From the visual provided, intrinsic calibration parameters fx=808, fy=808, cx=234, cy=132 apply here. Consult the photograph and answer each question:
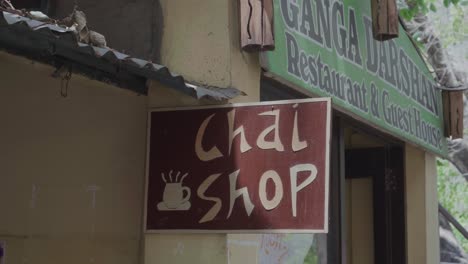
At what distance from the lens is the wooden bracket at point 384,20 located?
5598 mm

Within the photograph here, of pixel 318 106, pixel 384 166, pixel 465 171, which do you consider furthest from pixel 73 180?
pixel 465 171

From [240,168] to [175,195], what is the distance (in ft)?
1.41

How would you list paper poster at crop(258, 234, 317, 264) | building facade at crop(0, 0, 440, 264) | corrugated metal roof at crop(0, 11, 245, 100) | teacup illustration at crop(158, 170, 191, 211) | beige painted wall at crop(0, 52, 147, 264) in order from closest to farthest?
corrugated metal roof at crop(0, 11, 245, 100) → teacup illustration at crop(158, 170, 191, 211) → building facade at crop(0, 0, 440, 264) → beige painted wall at crop(0, 52, 147, 264) → paper poster at crop(258, 234, 317, 264)

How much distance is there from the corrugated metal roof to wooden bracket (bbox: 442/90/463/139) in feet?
14.1

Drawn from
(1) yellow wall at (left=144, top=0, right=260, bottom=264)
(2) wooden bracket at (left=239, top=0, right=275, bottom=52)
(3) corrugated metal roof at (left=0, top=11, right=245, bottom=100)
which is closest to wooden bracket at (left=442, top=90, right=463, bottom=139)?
(1) yellow wall at (left=144, top=0, right=260, bottom=264)

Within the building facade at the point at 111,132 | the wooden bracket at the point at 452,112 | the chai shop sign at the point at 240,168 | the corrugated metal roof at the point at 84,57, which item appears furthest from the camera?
the wooden bracket at the point at 452,112

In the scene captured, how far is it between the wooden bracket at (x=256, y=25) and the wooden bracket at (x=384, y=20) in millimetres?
1329

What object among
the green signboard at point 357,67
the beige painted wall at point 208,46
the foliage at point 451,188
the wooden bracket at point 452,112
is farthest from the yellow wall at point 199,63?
the foliage at point 451,188

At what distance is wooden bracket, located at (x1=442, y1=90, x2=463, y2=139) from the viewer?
8125mm

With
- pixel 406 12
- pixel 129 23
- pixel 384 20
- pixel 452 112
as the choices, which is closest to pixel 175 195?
pixel 129 23

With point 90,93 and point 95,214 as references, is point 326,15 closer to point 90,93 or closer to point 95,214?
point 90,93

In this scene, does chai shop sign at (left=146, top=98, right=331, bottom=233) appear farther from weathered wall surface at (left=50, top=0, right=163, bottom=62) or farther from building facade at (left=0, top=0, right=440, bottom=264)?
weathered wall surface at (left=50, top=0, right=163, bottom=62)

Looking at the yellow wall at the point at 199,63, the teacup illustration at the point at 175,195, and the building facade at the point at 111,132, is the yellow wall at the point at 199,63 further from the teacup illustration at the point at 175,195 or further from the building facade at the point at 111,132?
the teacup illustration at the point at 175,195

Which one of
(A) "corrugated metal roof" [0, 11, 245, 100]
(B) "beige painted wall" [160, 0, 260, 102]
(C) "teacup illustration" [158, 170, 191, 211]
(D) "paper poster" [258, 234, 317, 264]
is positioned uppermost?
(B) "beige painted wall" [160, 0, 260, 102]
